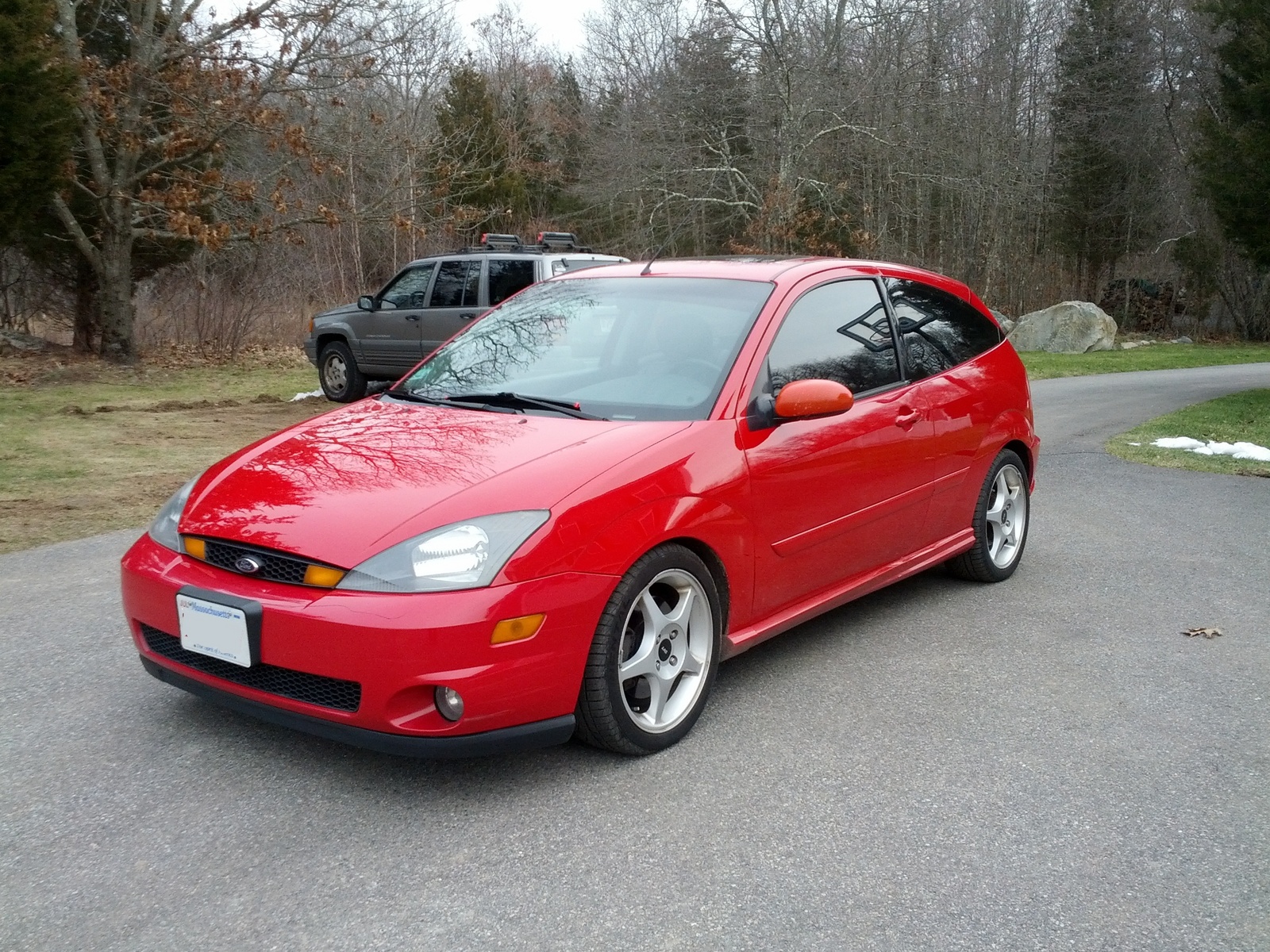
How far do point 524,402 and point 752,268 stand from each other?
1.23 meters

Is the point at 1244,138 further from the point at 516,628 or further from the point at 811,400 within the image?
the point at 516,628

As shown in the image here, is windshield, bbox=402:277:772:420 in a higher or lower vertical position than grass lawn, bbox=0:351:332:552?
higher

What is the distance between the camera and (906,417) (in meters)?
4.92

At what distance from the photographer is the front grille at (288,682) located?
3230 mm

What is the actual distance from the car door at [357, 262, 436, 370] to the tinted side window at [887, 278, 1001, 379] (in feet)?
29.0

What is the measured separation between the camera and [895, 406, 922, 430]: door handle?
487cm

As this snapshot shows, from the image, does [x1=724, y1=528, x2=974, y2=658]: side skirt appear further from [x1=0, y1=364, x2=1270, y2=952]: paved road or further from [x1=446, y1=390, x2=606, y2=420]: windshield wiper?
[x1=446, y1=390, x2=606, y2=420]: windshield wiper

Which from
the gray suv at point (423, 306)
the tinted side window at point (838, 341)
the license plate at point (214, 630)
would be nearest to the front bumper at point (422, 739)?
the license plate at point (214, 630)

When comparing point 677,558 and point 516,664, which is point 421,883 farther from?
point 677,558

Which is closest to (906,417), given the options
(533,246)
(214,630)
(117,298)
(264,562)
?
(264,562)

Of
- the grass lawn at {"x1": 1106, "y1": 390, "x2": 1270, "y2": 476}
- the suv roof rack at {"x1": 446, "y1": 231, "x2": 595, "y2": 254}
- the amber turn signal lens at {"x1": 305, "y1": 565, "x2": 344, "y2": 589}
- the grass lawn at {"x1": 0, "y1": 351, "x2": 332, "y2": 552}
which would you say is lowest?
the grass lawn at {"x1": 1106, "y1": 390, "x2": 1270, "y2": 476}

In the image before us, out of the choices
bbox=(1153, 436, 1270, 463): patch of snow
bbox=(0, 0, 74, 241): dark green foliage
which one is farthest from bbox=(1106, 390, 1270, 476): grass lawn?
bbox=(0, 0, 74, 241): dark green foliage

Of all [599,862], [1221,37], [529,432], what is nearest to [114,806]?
[599,862]

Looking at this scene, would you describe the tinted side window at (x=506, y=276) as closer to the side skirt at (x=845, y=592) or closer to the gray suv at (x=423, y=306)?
the gray suv at (x=423, y=306)
